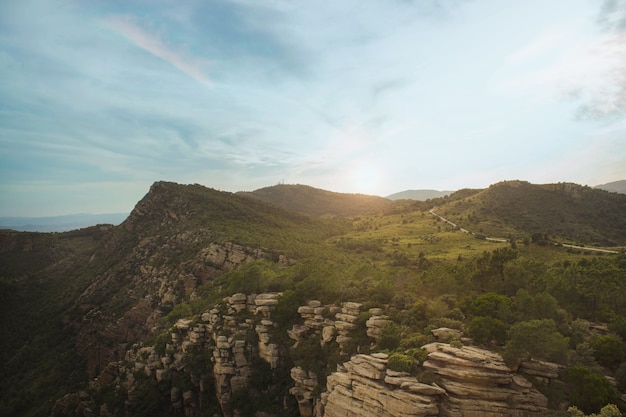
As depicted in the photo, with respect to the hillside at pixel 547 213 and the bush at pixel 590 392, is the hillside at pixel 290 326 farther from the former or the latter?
the hillside at pixel 547 213

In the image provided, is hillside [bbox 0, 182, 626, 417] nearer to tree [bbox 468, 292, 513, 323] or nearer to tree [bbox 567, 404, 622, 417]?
tree [bbox 468, 292, 513, 323]

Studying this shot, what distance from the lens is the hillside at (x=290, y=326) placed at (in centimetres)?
2623

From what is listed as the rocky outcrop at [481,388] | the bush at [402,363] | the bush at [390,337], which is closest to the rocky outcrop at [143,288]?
the bush at [390,337]

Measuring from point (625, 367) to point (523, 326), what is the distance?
7.72 meters

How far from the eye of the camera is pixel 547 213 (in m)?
133

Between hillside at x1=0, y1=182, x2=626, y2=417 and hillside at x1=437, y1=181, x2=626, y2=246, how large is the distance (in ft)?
85.3

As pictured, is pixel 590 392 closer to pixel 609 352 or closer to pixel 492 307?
pixel 609 352

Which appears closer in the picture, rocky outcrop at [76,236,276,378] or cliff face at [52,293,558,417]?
cliff face at [52,293,558,417]

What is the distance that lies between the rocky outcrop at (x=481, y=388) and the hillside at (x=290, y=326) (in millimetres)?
100

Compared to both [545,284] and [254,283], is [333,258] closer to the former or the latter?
[254,283]

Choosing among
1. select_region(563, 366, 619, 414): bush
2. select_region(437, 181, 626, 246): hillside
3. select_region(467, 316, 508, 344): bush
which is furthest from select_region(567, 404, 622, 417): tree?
select_region(437, 181, 626, 246): hillside

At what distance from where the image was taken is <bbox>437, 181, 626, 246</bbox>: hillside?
116000 millimetres

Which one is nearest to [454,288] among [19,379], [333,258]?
[333,258]

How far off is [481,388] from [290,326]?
24859mm
